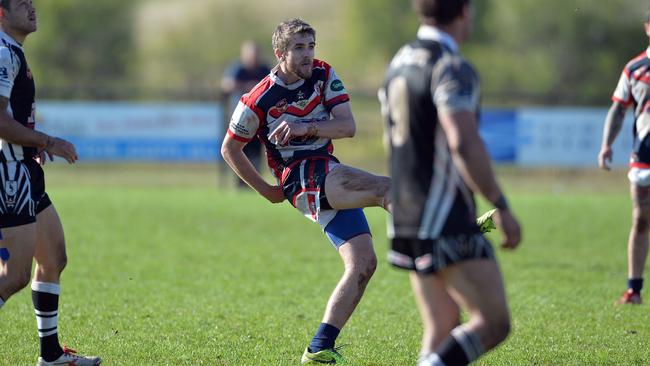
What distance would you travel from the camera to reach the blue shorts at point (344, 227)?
6242 millimetres

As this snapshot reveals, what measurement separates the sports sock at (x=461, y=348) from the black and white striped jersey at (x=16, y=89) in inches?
107

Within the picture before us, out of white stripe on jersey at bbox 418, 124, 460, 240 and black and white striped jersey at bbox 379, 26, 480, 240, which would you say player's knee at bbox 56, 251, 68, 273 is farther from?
white stripe on jersey at bbox 418, 124, 460, 240

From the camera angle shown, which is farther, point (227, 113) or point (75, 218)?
point (227, 113)

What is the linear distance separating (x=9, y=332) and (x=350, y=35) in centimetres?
4660

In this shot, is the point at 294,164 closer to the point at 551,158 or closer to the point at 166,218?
the point at 166,218

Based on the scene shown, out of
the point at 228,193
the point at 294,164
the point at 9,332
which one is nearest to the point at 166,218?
the point at 228,193

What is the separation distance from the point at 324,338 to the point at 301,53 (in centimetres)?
181

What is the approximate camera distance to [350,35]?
2068 inches

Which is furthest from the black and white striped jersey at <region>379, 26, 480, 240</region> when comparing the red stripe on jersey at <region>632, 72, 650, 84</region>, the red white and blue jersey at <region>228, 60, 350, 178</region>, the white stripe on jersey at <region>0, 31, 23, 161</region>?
the red stripe on jersey at <region>632, 72, 650, 84</region>

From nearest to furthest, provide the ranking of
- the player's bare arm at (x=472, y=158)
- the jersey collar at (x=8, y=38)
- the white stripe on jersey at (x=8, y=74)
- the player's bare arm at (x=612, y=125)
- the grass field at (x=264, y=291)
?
the player's bare arm at (x=472, y=158) < the white stripe on jersey at (x=8, y=74) < the jersey collar at (x=8, y=38) < the grass field at (x=264, y=291) < the player's bare arm at (x=612, y=125)

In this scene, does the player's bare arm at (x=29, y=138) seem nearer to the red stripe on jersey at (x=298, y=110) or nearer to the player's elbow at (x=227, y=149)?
the player's elbow at (x=227, y=149)

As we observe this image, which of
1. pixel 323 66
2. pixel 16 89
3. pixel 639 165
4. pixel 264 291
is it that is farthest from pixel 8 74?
pixel 639 165

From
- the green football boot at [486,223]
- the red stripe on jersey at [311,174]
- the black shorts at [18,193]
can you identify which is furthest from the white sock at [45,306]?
the green football boot at [486,223]

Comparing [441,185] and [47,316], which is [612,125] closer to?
[441,185]
